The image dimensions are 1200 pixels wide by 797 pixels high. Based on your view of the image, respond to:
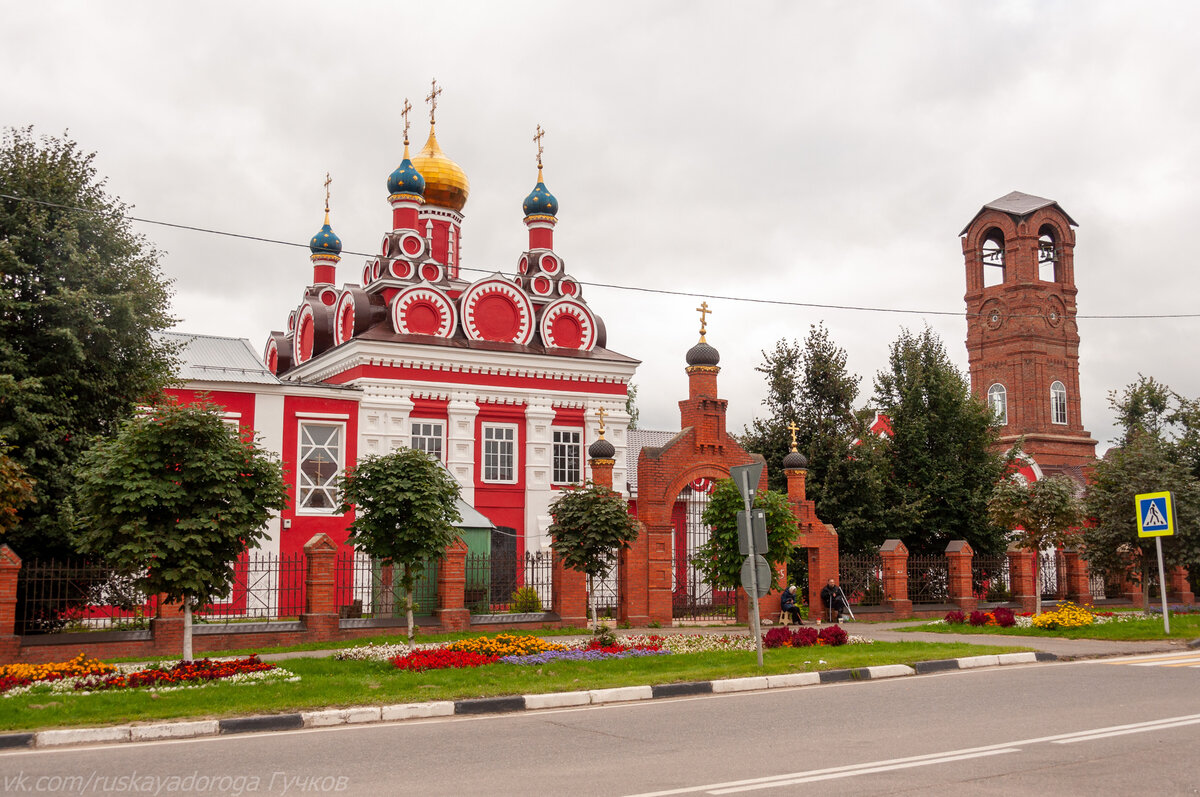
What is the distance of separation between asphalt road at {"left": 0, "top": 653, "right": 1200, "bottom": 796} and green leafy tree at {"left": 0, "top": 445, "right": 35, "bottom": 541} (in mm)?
5869

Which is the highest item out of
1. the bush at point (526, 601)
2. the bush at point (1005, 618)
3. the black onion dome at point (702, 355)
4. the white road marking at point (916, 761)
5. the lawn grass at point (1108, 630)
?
the black onion dome at point (702, 355)

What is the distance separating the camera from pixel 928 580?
2766 cm

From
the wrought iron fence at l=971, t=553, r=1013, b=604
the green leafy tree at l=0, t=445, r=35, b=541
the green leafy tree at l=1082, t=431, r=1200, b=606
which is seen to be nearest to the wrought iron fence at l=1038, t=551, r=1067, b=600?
the wrought iron fence at l=971, t=553, r=1013, b=604

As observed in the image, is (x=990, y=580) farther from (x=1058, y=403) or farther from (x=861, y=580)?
(x=1058, y=403)

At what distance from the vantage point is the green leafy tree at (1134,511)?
25.0 m

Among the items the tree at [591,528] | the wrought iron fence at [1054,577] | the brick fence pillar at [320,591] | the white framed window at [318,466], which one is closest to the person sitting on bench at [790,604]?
the tree at [591,528]

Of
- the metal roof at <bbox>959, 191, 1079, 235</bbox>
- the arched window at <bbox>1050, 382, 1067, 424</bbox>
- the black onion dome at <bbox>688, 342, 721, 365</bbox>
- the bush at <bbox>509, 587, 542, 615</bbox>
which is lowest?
the bush at <bbox>509, 587, 542, 615</bbox>

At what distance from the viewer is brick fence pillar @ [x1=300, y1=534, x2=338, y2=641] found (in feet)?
60.8

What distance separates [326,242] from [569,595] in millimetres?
22054

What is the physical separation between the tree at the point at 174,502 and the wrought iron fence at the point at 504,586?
28.3 feet

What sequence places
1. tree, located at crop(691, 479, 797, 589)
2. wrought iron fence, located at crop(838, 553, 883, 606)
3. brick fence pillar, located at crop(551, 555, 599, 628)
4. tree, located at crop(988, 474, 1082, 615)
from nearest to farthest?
tree, located at crop(691, 479, 797, 589) < brick fence pillar, located at crop(551, 555, 599, 628) < tree, located at crop(988, 474, 1082, 615) < wrought iron fence, located at crop(838, 553, 883, 606)

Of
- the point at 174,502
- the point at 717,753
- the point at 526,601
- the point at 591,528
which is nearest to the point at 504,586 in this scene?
the point at 526,601

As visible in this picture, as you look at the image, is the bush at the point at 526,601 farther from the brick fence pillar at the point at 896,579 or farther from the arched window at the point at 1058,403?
the arched window at the point at 1058,403

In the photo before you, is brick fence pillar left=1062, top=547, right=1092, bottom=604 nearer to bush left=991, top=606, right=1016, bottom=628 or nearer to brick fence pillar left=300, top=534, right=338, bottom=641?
bush left=991, top=606, right=1016, bottom=628
